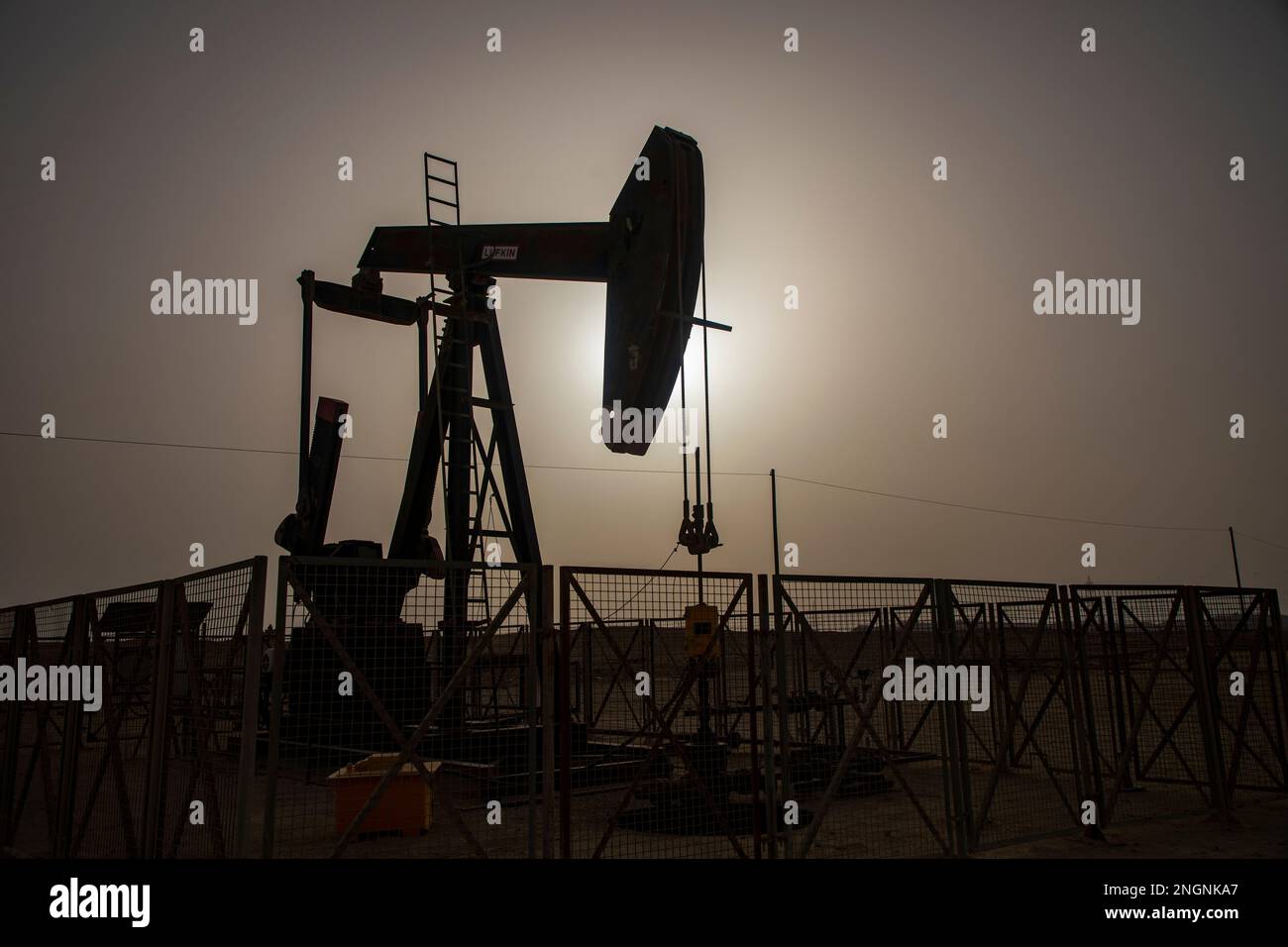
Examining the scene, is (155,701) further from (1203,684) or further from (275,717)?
(1203,684)

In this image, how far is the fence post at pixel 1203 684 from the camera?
9.31 meters

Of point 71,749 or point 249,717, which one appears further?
point 71,749

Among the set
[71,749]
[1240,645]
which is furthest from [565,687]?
[1240,645]

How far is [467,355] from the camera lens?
10.4 m

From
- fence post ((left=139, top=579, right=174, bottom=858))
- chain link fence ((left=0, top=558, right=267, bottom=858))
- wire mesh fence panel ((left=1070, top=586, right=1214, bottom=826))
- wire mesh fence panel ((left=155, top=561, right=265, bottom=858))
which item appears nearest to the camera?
wire mesh fence panel ((left=155, top=561, right=265, bottom=858))

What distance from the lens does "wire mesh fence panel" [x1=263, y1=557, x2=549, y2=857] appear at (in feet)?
18.5

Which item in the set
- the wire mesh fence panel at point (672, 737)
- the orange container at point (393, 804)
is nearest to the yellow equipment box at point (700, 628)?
the wire mesh fence panel at point (672, 737)

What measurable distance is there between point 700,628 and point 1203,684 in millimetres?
5872

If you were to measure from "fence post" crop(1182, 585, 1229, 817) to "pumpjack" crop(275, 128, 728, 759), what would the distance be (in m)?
5.39

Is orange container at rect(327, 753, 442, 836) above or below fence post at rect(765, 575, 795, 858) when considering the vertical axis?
below

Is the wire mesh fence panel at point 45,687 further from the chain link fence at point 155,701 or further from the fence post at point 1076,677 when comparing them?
the fence post at point 1076,677

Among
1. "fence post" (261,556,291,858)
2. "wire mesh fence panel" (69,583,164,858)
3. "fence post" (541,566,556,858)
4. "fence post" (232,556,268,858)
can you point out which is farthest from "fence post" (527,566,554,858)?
"wire mesh fence panel" (69,583,164,858)

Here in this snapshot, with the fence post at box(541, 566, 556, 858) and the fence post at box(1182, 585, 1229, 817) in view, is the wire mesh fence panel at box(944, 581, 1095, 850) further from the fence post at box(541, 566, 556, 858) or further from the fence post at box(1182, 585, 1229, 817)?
the fence post at box(541, 566, 556, 858)
